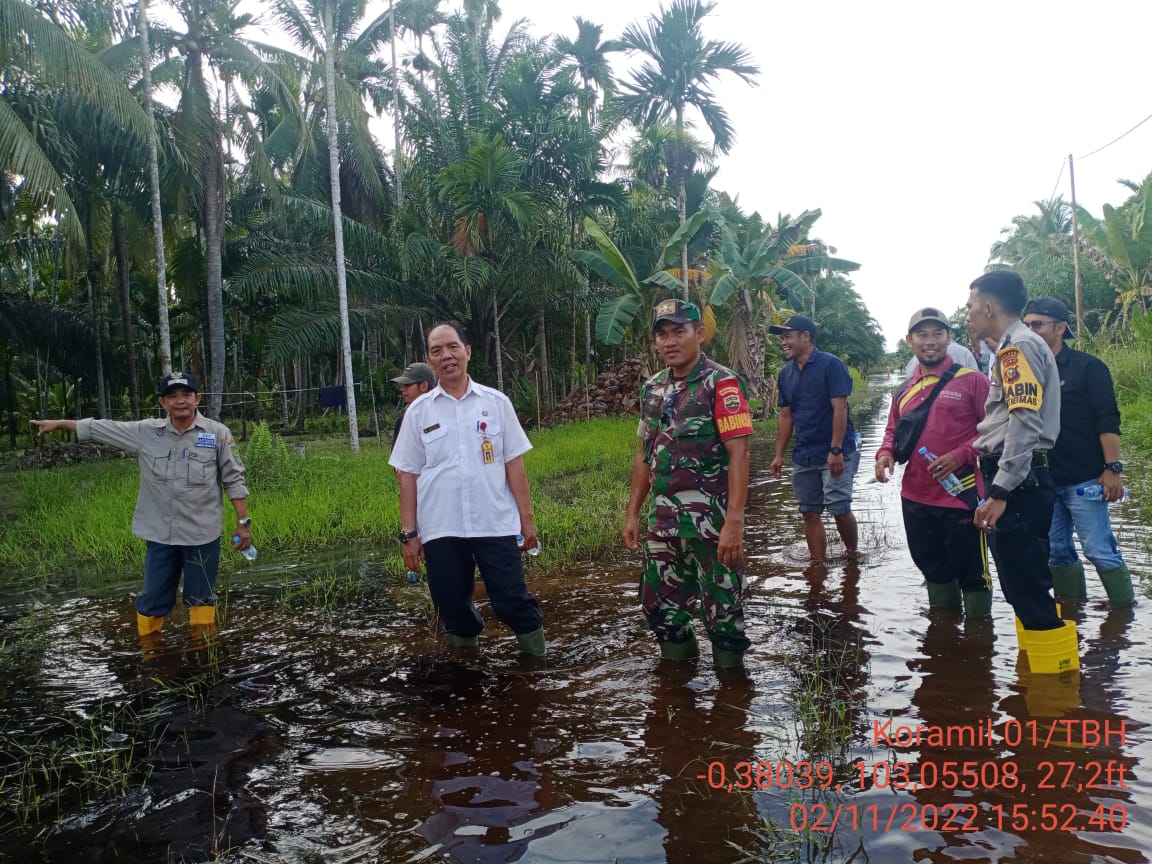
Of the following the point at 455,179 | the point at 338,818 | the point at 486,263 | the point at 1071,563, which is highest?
the point at 455,179

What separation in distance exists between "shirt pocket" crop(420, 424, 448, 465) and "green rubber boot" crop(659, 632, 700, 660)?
142 centimetres

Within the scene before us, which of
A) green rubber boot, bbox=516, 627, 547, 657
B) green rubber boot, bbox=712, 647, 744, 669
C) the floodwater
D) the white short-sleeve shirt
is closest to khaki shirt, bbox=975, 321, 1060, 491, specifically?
the floodwater

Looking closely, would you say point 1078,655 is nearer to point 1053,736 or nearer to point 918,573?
point 1053,736

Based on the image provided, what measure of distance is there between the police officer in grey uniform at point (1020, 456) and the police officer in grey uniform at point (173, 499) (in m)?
4.11

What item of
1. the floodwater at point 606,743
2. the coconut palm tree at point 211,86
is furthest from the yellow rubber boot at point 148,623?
the coconut palm tree at point 211,86

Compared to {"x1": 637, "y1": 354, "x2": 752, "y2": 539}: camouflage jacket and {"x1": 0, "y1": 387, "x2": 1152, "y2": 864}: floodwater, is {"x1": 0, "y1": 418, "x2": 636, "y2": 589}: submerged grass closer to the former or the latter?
{"x1": 0, "y1": 387, "x2": 1152, "y2": 864}: floodwater

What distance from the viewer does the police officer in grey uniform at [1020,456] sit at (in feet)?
11.2

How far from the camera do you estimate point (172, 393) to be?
4977 mm

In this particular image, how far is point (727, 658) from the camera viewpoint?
12.9ft

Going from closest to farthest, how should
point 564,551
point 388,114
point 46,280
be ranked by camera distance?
point 564,551, point 388,114, point 46,280

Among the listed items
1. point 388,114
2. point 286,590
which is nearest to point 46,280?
point 388,114

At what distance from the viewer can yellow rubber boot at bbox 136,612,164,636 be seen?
16.6 ft

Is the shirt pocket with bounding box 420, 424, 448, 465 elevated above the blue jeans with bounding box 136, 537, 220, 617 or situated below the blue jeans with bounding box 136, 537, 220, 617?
above

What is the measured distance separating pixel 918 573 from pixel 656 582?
284 cm
